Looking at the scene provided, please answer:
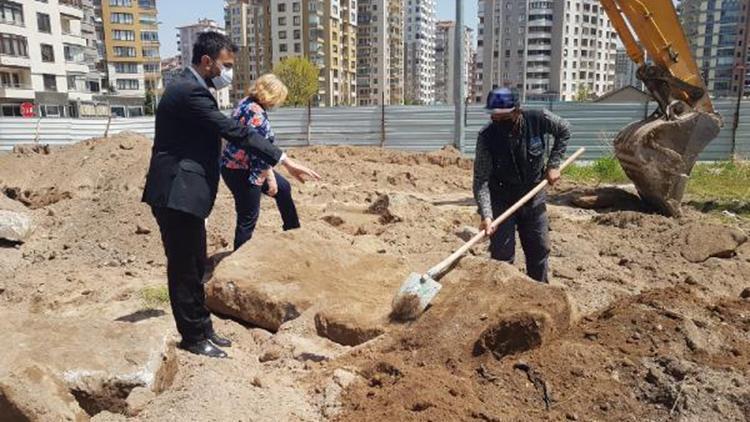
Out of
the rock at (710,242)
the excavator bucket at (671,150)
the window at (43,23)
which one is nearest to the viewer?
the rock at (710,242)

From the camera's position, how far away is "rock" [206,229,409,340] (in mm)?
3979

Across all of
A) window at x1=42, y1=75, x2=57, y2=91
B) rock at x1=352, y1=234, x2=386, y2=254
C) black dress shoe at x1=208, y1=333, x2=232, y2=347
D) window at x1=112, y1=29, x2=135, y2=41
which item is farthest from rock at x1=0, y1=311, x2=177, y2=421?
window at x1=112, y1=29, x2=135, y2=41

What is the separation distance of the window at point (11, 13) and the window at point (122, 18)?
28.6 meters

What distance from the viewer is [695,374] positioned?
260cm

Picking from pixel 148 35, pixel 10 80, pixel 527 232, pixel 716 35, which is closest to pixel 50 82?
pixel 10 80

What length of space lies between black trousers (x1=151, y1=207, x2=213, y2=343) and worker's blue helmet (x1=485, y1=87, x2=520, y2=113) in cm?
197

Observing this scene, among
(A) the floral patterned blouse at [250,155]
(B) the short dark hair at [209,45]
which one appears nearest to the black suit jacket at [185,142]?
(B) the short dark hair at [209,45]

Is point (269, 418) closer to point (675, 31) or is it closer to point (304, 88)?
point (675, 31)

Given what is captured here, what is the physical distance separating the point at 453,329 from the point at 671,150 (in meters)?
5.64

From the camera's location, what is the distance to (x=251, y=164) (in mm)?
4430

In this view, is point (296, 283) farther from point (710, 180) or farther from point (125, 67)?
point (125, 67)

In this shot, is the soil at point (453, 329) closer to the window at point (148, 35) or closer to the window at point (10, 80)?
the window at point (10, 80)

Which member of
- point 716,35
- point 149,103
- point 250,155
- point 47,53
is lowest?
point 250,155

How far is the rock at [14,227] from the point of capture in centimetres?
640
